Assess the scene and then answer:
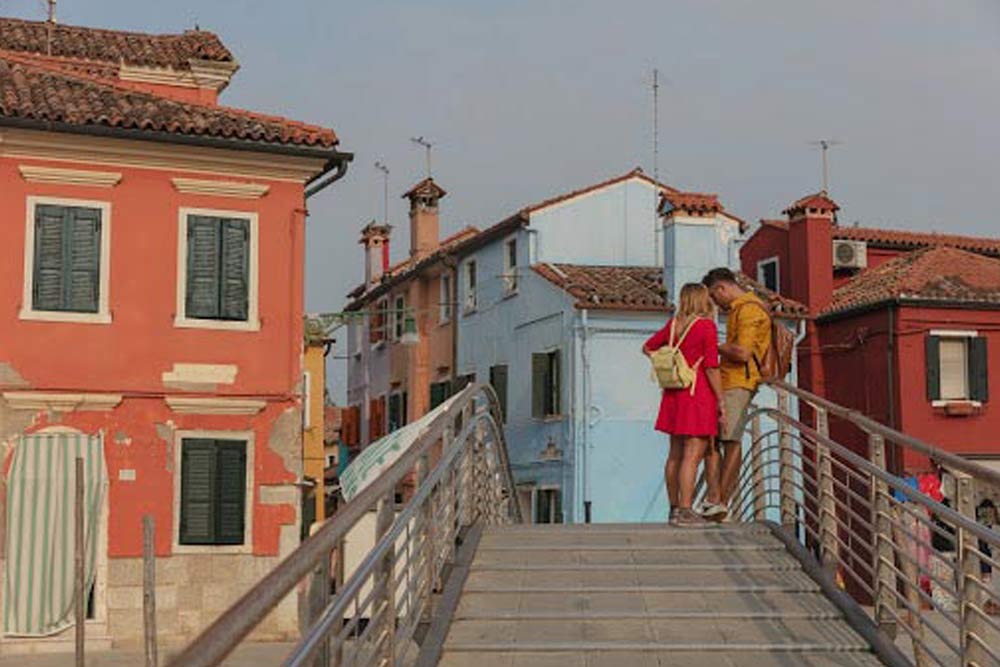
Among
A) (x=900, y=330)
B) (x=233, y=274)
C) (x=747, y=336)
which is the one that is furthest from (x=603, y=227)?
(x=747, y=336)

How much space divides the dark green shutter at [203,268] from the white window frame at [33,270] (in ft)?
3.61

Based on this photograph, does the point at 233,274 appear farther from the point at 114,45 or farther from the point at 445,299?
the point at 445,299

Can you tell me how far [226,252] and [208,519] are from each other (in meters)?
3.76

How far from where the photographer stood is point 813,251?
3331 centimetres

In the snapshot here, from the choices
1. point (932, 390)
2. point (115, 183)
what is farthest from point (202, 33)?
point (932, 390)

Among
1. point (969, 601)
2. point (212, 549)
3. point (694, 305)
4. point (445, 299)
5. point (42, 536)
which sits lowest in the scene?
point (212, 549)

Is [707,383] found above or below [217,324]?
below

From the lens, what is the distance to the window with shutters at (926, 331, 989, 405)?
101 ft

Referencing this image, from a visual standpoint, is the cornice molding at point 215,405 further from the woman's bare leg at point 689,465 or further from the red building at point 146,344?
the woman's bare leg at point 689,465

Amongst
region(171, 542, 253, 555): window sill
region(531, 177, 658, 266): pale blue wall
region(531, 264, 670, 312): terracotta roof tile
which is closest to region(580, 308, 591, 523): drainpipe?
region(531, 264, 670, 312): terracotta roof tile

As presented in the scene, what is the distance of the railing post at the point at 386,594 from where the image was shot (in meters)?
5.32

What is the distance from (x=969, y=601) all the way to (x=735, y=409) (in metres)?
4.00

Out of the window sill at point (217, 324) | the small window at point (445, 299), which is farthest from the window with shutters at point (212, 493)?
the small window at point (445, 299)

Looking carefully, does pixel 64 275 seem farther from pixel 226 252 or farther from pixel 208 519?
pixel 208 519
